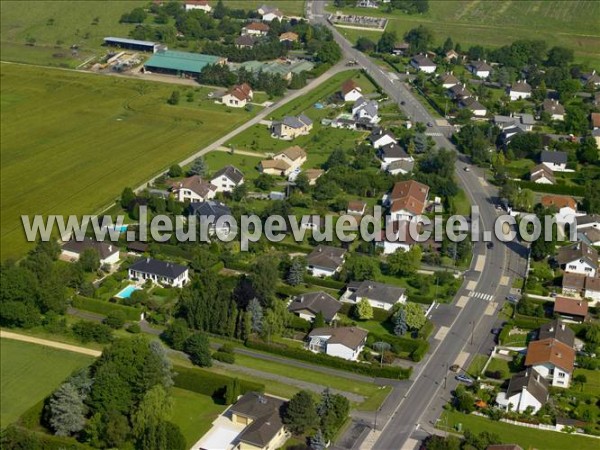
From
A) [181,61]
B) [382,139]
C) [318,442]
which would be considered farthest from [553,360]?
[181,61]

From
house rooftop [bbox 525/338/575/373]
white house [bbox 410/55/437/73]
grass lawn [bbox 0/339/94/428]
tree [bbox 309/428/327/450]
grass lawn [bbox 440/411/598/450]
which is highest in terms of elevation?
white house [bbox 410/55/437/73]

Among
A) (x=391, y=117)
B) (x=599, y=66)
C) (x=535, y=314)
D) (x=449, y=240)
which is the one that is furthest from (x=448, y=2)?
(x=535, y=314)

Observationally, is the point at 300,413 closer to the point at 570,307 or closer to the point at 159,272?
the point at 159,272

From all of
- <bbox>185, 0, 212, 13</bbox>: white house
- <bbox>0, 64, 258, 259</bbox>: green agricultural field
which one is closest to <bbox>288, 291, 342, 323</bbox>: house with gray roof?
<bbox>0, 64, 258, 259</bbox>: green agricultural field

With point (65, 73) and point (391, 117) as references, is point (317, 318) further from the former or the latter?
point (65, 73)

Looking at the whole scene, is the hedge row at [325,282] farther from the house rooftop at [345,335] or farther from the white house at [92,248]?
the white house at [92,248]

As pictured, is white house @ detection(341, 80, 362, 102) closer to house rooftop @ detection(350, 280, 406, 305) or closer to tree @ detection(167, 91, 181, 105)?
tree @ detection(167, 91, 181, 105)
